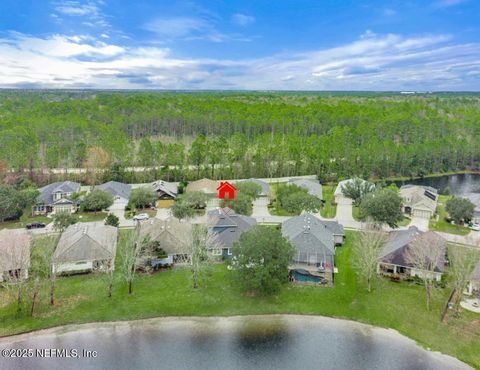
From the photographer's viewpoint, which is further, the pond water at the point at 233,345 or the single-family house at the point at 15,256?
the single-family house at the point at 15,256

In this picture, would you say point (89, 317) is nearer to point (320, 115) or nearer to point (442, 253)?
point (442, 253)

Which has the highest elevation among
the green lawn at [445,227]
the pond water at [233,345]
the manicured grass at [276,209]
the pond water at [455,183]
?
the green lawn at [445,227]

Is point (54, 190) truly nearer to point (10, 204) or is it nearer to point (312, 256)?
point (10, 204)

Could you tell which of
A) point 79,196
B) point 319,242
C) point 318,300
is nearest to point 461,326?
point 318,300

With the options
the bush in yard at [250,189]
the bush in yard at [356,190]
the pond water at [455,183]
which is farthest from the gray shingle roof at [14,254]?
the pond water at [455,183]

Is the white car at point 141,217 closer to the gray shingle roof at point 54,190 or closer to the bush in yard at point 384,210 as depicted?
the gray shingle roof at point 54,190

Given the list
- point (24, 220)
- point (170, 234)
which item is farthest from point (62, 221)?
point (170, 234)

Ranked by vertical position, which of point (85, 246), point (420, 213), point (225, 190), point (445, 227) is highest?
point (85, 246)
